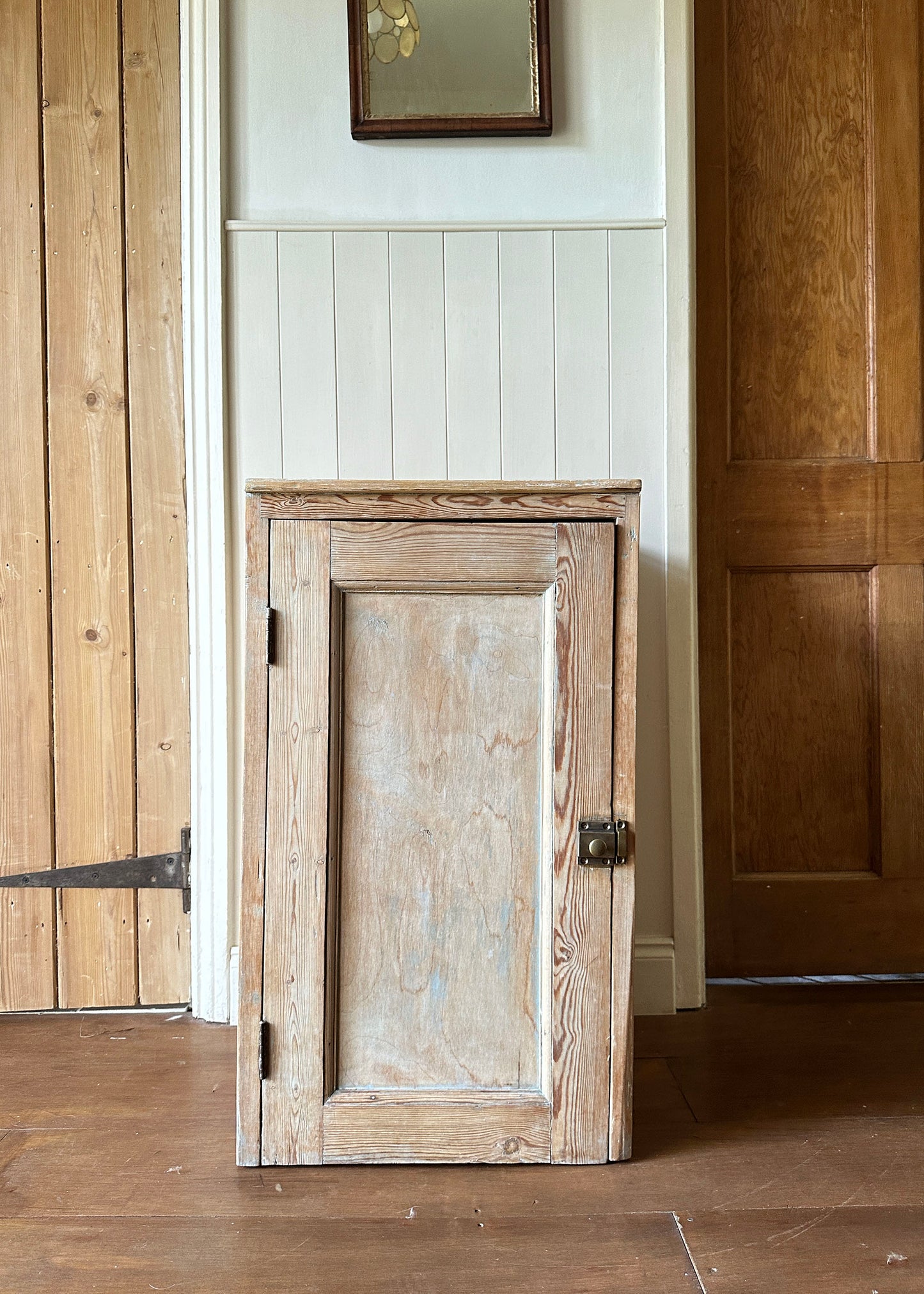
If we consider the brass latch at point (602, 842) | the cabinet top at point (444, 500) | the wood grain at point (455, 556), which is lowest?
the brass latch at point (602, 842)

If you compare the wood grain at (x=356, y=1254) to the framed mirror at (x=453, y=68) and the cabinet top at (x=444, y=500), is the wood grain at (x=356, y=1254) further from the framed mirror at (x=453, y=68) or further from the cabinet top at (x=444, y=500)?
the framed mirror at (x=453, y=68)

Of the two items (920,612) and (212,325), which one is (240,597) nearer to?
(212,325)

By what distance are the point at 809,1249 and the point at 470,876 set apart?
22.3 inches

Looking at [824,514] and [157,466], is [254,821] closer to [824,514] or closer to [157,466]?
[157,466]

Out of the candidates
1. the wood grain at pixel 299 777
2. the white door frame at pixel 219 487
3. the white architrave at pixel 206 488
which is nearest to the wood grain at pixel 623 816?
the wood grain at pixel 299 777

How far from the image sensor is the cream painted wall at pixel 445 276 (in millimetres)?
1583

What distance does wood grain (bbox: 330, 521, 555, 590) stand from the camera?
116cm

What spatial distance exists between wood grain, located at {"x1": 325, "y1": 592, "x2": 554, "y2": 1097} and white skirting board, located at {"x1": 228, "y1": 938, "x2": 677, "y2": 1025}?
0.52 metres

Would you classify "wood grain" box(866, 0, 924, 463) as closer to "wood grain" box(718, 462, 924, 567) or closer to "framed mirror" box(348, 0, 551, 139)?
"wood grain" box(718, 462, 924, 567)

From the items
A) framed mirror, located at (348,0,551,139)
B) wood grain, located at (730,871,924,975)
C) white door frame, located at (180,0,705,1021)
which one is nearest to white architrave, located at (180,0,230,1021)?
white door frame, located at (180,0,705,1021)

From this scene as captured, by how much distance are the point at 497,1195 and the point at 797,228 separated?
174cm

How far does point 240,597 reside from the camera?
1.60 m

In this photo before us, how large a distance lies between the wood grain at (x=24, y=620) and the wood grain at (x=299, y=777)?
727 mm

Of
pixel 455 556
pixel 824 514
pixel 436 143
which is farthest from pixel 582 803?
pixel 436 143
